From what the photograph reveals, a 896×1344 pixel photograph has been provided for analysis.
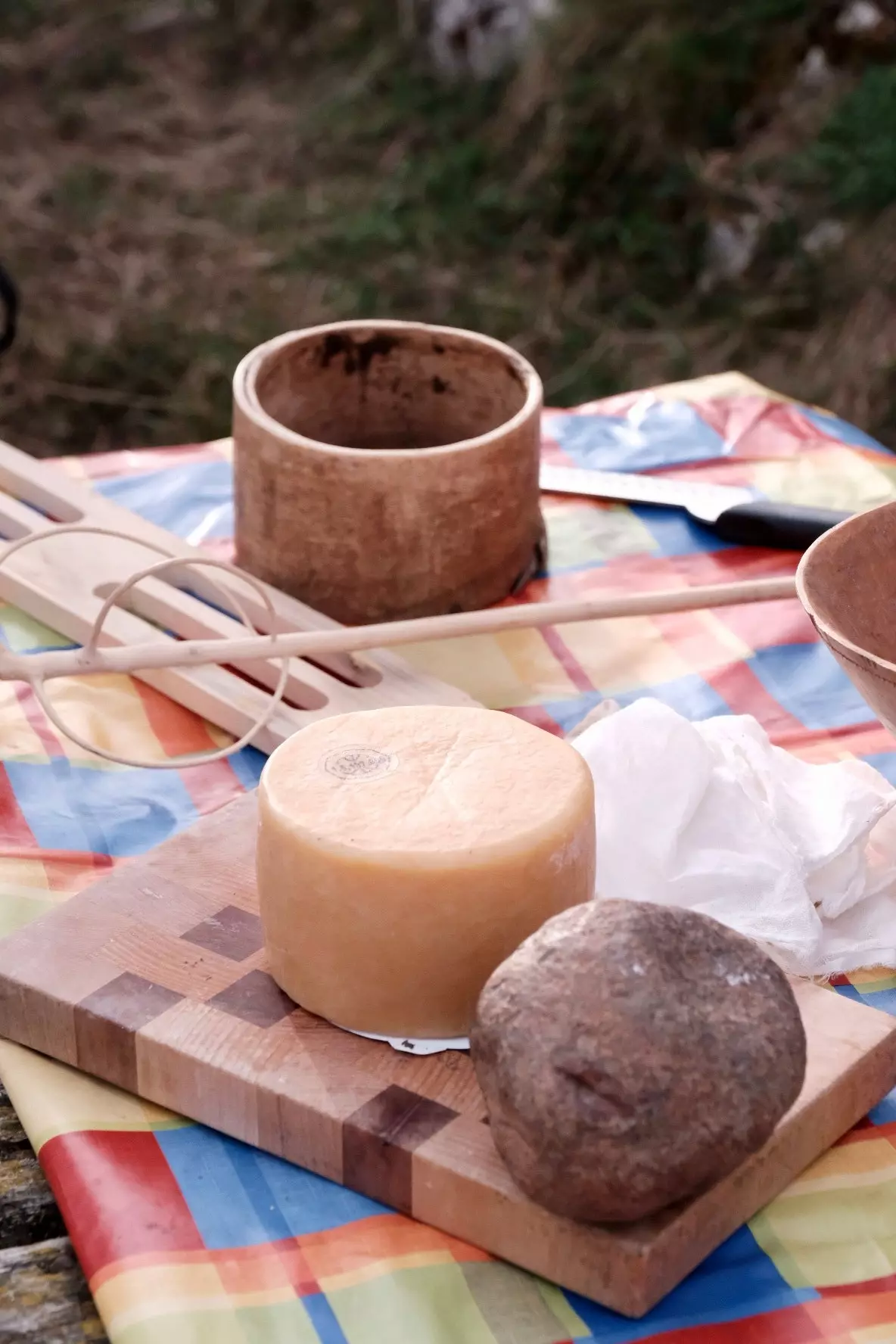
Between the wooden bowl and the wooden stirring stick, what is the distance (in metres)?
0.10

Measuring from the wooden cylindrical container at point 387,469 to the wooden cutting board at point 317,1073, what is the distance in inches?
14.0

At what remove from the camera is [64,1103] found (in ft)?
2.46

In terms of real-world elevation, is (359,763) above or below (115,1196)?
above

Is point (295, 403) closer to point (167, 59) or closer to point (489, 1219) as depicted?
point (489, 1219)

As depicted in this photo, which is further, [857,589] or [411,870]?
[857,589]

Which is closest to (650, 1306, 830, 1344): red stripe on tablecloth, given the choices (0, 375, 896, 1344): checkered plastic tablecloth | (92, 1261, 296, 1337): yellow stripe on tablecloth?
(0, 375, 896, 1344): checkered plastic tablecloth

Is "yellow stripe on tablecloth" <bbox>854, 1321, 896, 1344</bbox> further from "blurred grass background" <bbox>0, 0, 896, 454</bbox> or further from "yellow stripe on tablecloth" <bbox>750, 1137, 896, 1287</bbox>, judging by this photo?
"blurred grass background" <bbox>0, 0, 896, 454</bbox>

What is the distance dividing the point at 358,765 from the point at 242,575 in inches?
9.3

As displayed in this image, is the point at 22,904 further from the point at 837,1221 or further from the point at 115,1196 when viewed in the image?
the point at 837,1221

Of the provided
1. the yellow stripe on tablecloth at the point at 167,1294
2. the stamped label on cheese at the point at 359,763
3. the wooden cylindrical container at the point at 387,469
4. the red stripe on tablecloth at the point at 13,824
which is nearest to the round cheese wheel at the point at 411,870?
the stamped label on cheese at the point at 359,763

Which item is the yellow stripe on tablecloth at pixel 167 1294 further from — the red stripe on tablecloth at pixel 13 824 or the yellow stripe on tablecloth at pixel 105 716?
the yellow stripe on tablecloth at pixel 105 716

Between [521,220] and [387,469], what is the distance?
1.86 meters

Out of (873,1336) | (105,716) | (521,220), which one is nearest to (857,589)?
(873,1336)

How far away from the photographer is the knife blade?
126 centimetres
